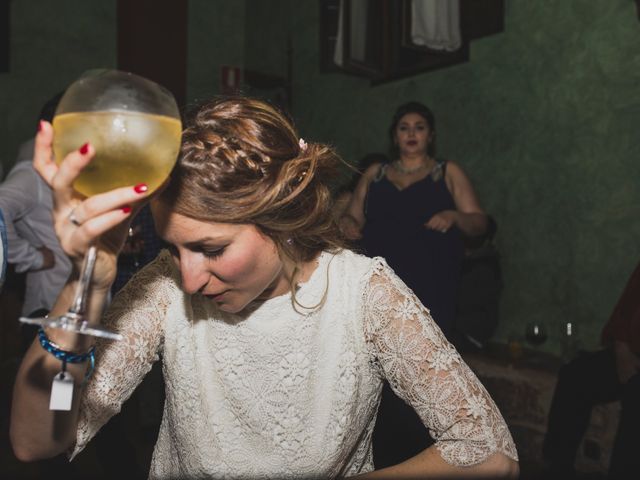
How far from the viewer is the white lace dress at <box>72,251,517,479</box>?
1327mm

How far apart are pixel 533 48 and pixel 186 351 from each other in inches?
153

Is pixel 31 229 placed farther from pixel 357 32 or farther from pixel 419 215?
pixel 357 32

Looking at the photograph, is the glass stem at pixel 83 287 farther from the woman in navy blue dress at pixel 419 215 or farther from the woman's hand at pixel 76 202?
the woman in navy blue dress at pixel 419 215

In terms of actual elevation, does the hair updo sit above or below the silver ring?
above

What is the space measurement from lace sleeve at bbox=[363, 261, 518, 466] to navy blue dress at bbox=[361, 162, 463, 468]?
6.95 feet

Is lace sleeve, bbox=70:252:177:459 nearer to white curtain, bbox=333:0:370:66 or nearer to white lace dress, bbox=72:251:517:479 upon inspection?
white lace dress, bbox=72:251:517:479

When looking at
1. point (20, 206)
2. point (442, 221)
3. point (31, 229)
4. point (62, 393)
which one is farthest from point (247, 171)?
point (442, 221)

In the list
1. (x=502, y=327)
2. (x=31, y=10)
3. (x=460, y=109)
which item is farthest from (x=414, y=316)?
(x=31, y=10)

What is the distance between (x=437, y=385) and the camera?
3.95 feet

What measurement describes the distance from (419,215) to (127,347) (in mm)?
2532

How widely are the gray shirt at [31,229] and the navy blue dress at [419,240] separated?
163cm

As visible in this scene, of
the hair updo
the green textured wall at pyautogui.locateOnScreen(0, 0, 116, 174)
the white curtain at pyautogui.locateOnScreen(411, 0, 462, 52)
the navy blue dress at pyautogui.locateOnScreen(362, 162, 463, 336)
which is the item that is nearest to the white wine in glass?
the hair updo

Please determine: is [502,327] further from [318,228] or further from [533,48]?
[318,228]

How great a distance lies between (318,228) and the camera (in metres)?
1.38
